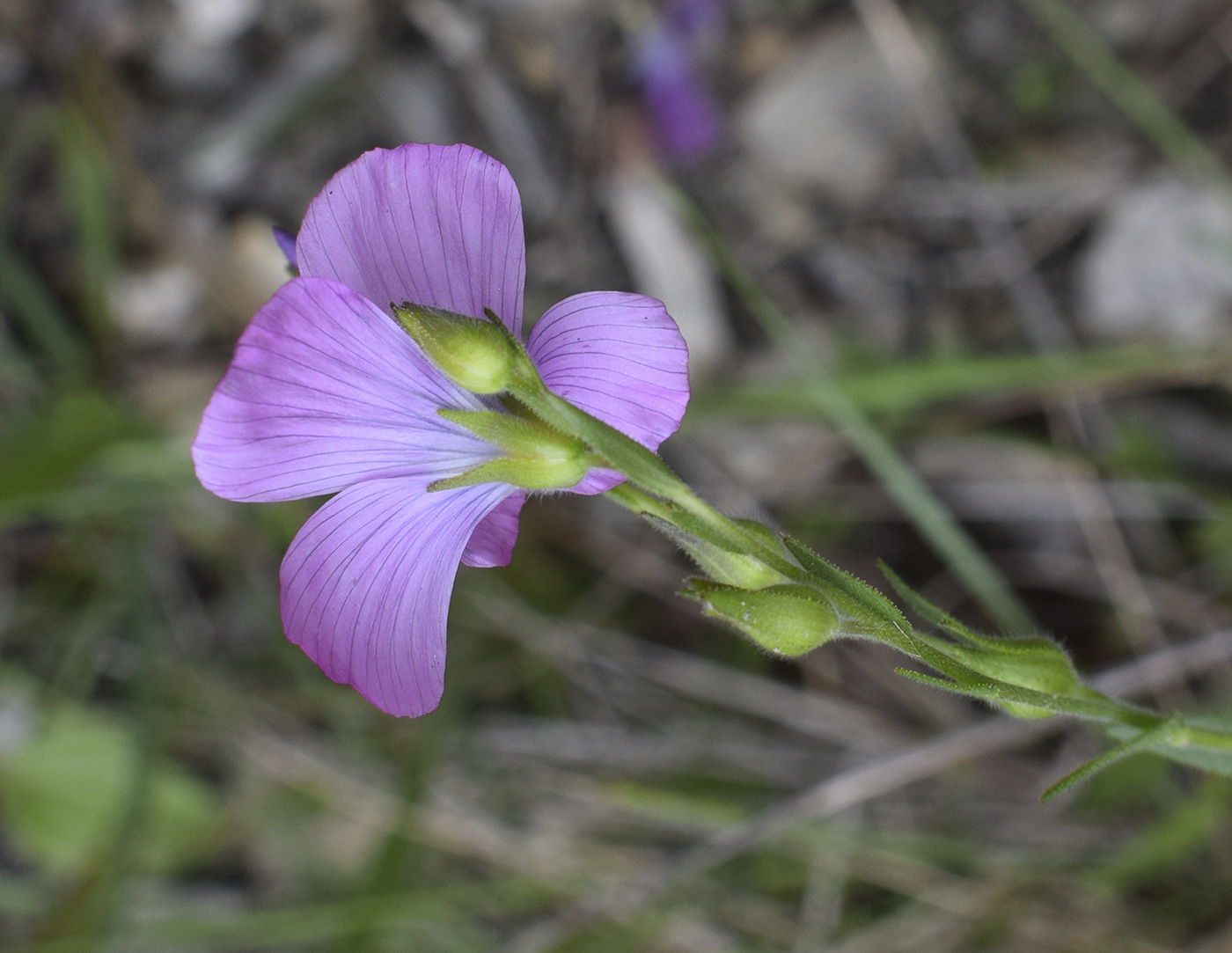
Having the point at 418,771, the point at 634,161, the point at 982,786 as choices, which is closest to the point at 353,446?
the point at 418,771

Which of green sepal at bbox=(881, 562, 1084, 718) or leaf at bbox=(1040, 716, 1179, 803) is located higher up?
green sepal at bbox=(881, 562, 1084, 718)

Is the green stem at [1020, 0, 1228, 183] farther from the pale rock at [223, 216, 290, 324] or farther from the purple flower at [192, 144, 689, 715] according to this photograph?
the pale rock at [223, 216, 290, 324]

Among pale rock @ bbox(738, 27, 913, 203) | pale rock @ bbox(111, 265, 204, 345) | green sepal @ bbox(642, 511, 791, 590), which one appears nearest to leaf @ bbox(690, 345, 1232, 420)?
pale rock @ bbox(738, 27, 913, 203)

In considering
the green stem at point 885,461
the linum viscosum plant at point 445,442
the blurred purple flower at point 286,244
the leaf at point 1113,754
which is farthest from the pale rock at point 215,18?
the leaf at point 1113,754

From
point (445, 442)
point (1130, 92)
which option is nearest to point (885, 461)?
point (1130, 92)

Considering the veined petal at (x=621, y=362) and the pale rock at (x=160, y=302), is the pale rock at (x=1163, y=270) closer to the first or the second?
the veined petal at (x=621, y=362)

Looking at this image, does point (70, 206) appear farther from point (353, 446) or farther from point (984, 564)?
point (984, 564)

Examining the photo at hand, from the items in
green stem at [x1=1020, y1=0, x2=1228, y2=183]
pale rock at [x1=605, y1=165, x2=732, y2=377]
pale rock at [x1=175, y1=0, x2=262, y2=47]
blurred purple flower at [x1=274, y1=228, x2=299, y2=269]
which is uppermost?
green stem at [x1=1020, y1=0, x2=1228, y2=183]
